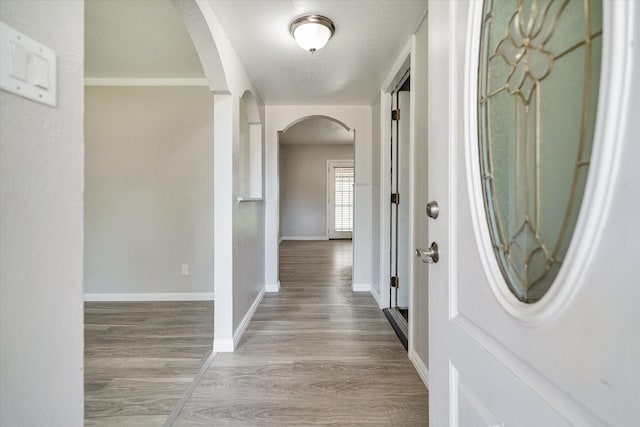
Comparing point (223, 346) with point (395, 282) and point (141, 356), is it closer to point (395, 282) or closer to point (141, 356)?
point (141, 356)

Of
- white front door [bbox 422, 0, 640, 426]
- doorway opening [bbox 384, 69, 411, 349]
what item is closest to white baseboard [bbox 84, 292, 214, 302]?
doorway opening [bbox 384, 69, 411, 349]

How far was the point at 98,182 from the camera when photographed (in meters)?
3.03

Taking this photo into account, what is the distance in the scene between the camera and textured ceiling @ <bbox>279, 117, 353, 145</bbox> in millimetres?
5602

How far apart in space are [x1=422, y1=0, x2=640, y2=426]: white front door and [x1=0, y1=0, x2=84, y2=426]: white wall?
90cm

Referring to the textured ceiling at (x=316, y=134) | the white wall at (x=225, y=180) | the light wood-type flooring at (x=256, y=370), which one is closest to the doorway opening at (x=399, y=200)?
the light wood-type flooring at (x=256, y=370)

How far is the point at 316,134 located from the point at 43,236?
6.21 m

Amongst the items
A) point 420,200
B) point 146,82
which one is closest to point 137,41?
point 146,82

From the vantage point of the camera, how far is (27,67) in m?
0.55

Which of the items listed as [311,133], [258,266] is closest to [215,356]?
[258,266]

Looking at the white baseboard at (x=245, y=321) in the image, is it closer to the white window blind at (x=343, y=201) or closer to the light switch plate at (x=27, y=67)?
the light switch plate at (x=27, y=67)

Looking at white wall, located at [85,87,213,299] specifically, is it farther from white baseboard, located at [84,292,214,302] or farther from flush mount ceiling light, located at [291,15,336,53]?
flush mount ceiling light, located at [291,15,336,53]

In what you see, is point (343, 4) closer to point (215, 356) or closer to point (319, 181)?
point (215, 356)

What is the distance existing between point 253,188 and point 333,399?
7.21ft

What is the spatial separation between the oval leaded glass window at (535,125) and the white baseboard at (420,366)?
143 centimetres
